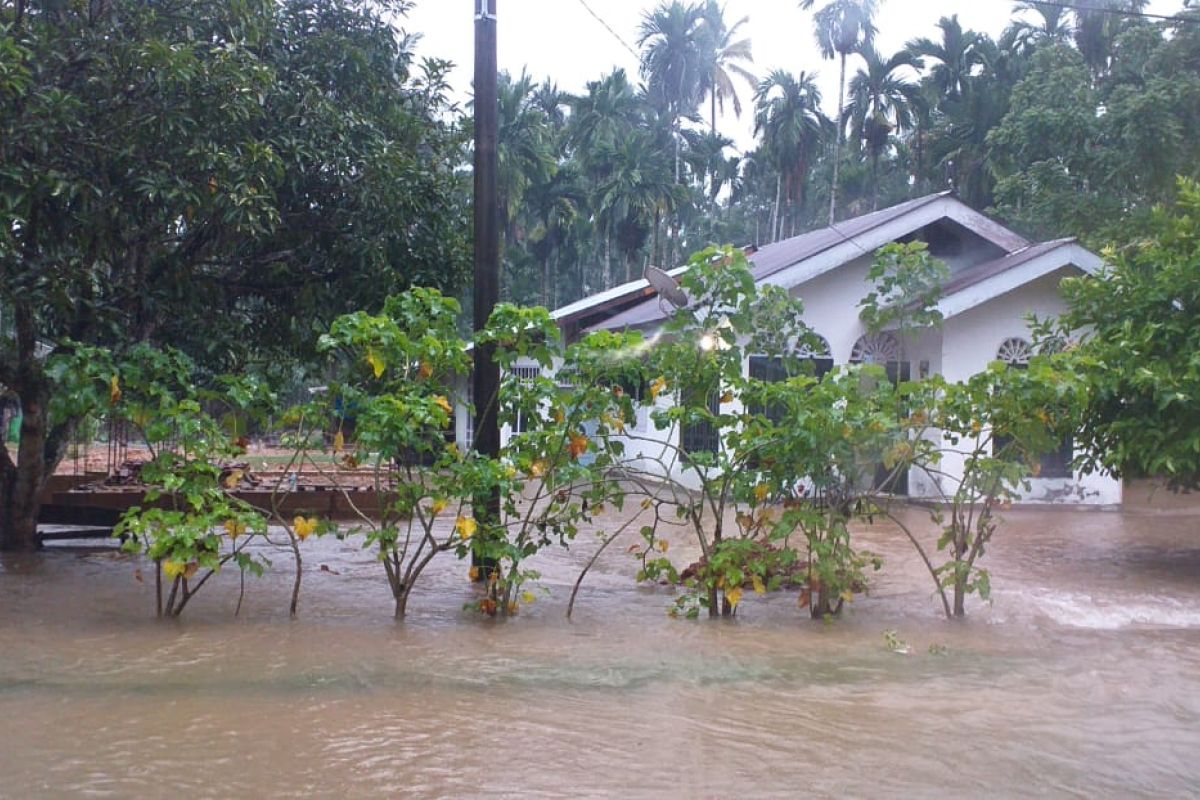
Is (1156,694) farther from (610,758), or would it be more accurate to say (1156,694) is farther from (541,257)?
(541,257)

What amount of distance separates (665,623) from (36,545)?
6.91 metres

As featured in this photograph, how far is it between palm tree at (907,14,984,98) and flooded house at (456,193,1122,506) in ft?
73.0

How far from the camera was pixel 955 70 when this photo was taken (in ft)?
128

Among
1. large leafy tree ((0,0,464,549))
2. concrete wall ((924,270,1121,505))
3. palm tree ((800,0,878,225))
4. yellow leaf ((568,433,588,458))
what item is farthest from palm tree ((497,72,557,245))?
→ yellow leaf ((568,433,588,458))

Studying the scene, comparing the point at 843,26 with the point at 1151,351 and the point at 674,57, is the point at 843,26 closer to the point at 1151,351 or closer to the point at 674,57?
the point at 674,57

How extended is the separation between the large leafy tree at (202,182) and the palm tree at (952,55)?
31629mm

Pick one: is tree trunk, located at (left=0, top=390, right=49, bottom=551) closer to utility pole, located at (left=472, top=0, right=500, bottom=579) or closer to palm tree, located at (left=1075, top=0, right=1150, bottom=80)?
utility pole, located at (left=472, top=0, right=500, bottom=579)

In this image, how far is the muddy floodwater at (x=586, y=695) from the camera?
17.4ft

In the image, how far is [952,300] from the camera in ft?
55.4

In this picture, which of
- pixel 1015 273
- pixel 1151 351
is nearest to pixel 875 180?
pixel 1015 273

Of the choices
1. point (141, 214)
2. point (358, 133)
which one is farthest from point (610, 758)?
point (358, 133)

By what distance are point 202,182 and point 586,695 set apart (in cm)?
494

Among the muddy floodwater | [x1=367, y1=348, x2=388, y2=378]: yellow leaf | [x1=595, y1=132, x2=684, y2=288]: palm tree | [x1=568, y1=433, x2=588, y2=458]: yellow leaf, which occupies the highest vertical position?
[x1=595, y1=132, x2=684, y2=288]: palm tree

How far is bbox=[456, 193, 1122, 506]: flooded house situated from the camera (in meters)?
17.1
